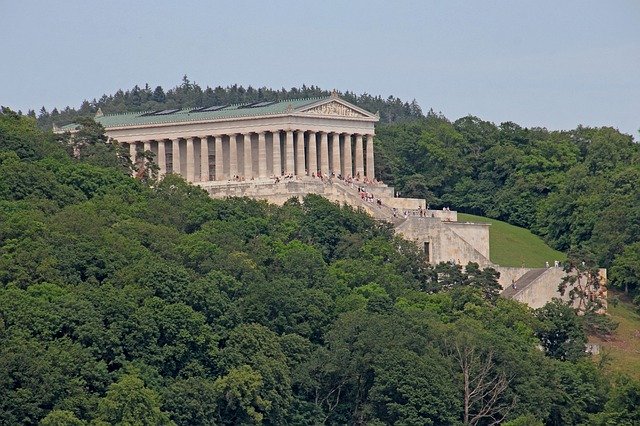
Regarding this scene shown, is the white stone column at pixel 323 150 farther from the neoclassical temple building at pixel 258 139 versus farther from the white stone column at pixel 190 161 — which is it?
the white stone column at pixel 190 161

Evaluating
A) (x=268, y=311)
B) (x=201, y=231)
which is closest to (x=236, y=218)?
(x=201, y=231)

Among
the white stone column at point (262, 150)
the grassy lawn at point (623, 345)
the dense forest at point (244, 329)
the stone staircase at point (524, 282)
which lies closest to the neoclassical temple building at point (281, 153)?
the white stone column at point (262, 150)

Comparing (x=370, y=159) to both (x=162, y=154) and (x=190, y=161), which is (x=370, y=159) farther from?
(x=162, y=154)

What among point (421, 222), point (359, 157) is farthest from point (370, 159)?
point (421, 222)

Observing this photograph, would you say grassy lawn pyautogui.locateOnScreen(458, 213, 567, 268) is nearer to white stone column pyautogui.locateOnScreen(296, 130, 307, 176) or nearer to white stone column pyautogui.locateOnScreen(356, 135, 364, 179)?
white stone column pyautogui.locateOnScreen(356, 135, 364, 179)

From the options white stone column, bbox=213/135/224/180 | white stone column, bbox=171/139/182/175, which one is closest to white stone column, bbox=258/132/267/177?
white stone column, bbox=213/135/224/180

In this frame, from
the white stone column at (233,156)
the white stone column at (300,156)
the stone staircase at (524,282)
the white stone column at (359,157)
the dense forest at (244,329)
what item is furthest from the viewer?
the white stone column at (359,157)

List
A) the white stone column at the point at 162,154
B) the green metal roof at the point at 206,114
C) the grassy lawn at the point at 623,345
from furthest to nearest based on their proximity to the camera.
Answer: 1. the white stone column at the point at 162,154
2. the green metal roof at the point at 206,114
3. the grassy lawn at the point at 623,345
